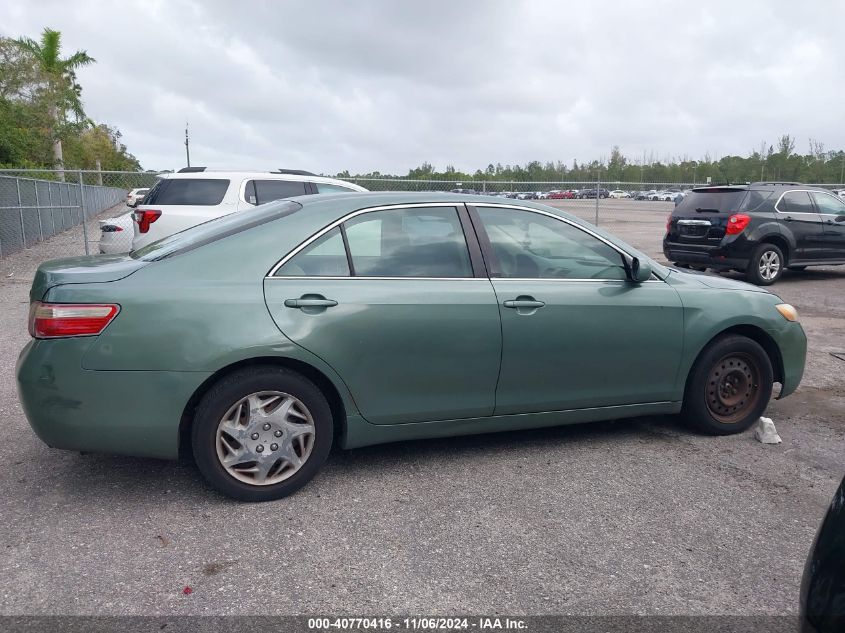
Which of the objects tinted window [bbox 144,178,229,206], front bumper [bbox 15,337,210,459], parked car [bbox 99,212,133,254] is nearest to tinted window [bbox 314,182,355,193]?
tinted window [bbox 144,178,229,206]

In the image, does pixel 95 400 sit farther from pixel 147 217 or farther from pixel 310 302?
pixel 147 217

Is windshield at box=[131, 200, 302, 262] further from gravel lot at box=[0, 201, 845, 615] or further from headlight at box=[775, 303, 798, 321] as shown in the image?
headlight at box=[775, 303, 798, 321]

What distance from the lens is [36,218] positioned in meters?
18.0

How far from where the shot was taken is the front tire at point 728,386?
4648 mm

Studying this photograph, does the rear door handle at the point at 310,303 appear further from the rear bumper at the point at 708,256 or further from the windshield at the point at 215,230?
the rear bumper at the point at 708,256

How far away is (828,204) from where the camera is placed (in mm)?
12898

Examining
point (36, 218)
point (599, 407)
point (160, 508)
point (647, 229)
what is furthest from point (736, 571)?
point (647, 229)

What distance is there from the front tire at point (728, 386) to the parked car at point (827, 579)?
303 cm

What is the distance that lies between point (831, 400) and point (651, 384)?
7.35 feet

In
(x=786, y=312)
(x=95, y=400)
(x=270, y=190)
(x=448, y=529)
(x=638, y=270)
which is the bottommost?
(x=448, y=529)

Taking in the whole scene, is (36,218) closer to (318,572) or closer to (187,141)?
(318,572)

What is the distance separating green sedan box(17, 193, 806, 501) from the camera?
3.44 metres

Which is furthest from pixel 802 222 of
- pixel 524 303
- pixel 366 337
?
pixel 366 337

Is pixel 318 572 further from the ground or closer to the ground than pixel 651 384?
closer to the ground
